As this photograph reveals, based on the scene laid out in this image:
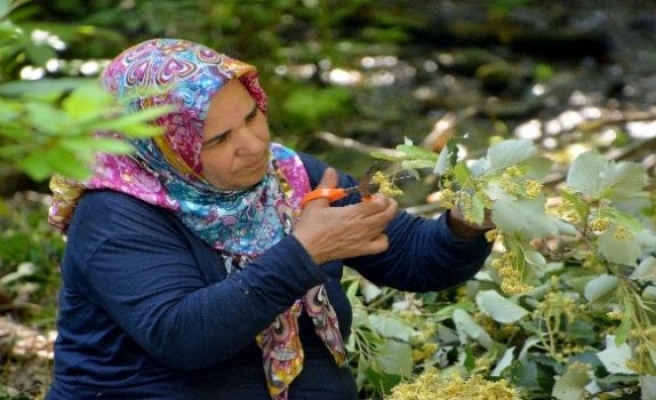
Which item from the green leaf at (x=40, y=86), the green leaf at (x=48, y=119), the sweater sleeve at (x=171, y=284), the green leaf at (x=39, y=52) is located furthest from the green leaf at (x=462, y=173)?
the green leaf at (x=39, y=52)

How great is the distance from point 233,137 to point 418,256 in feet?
1.85

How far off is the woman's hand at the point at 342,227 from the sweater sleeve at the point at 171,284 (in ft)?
0.10

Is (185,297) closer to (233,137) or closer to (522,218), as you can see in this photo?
(233,137)

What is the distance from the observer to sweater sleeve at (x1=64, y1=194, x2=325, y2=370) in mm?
2432

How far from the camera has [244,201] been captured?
2.73 m

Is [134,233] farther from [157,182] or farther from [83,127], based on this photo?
[83,127]

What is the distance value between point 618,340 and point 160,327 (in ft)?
2.92

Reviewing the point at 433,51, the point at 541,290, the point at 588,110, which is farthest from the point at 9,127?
the point at 433,51

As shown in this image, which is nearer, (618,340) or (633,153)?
(618,340)

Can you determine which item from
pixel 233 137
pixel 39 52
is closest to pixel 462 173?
pixel 233 137

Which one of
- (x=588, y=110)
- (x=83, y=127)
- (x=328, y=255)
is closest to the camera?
(x=83, y=127)

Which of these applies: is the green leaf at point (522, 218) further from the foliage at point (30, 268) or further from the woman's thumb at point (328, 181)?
the foliage at point (30, 268)

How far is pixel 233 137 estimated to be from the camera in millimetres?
2596

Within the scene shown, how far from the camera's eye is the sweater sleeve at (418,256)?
9.27ft
